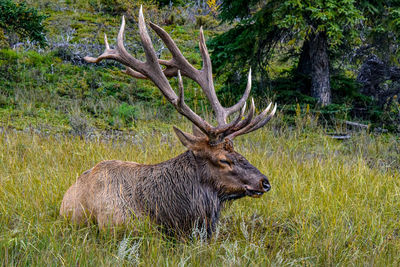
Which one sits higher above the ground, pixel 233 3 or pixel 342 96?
pixel 233 3

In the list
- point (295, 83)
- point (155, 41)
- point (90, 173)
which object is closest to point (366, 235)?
point (90, 173)

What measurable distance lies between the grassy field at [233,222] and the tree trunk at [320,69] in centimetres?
266

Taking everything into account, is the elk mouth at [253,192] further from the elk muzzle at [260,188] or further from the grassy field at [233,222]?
the grassy field at [233,222]

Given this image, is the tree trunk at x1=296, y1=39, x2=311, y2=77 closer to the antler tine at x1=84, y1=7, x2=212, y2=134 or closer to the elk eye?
the antler tine at x1=84, y1=7, x2=212, y2=134

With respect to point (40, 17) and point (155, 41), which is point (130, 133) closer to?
point (40, 17)

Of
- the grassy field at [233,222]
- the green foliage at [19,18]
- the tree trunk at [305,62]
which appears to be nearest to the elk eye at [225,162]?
the grassy field at [233,222]

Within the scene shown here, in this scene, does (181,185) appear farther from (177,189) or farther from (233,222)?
(233,222)

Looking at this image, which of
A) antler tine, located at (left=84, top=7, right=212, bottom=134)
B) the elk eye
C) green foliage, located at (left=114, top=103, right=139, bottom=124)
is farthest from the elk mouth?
green foliage, located at (left=114, top=103, right=139, bottom=124)

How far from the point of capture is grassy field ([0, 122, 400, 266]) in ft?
8.78

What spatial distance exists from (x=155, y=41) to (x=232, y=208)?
9.51 meters

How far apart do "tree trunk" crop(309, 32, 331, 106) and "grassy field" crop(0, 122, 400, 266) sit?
Answer: 2664mm

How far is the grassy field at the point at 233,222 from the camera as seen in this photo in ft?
8.78

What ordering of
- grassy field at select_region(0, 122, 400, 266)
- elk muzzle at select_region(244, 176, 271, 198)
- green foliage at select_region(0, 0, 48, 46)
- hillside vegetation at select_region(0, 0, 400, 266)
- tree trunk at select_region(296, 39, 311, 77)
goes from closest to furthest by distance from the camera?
1. grassy field at select_region(0, 122, 400, 266)
2. hillside vegetation at select_region(0, 0, 400, 266)
3. elk muzzle at select_region(244, 176, 271, 198)
4. green foliage at select_region(0, 0, 48, 46)
5. tree trunk at select_region(296, 39, 311, 77)

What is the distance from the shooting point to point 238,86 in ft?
29.3
